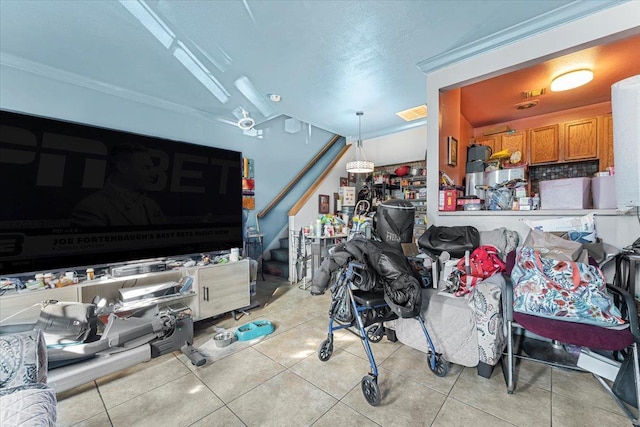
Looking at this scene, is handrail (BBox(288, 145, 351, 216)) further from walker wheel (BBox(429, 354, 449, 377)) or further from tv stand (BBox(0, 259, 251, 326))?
walker wheel (BBox(429, 354, 449, 377))

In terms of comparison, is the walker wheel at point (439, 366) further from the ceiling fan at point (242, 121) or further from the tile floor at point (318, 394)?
the ceiling fan at point (242, 121)

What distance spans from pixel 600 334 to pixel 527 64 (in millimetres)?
2370

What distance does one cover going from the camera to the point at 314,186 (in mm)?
5164

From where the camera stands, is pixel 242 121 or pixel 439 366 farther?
pixel 242 121

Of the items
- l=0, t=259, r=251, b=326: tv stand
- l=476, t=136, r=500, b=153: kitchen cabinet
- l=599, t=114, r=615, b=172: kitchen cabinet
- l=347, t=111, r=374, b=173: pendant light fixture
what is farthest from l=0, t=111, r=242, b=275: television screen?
l=599, t=114, r=615, b=172: kitchen cabinet

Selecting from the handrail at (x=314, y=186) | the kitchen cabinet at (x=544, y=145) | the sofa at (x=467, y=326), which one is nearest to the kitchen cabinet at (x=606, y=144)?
the kitchen cabinet at (x=544, y=145)

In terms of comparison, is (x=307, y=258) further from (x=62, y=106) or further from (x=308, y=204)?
(x=62, y=106)

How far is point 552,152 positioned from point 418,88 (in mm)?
2634

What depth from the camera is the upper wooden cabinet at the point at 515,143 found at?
14.0ft

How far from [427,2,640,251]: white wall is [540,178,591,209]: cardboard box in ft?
0.64

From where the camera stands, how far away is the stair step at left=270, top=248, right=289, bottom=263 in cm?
451

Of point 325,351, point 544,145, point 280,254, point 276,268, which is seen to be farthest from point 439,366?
point 544,145

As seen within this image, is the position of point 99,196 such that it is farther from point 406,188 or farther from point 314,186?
point 406,188

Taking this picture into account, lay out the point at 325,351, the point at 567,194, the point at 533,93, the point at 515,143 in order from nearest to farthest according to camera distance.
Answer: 1. the point at 325,351
2. the point at 567,194
3. the point at 533,93
4. the point at 515,143
